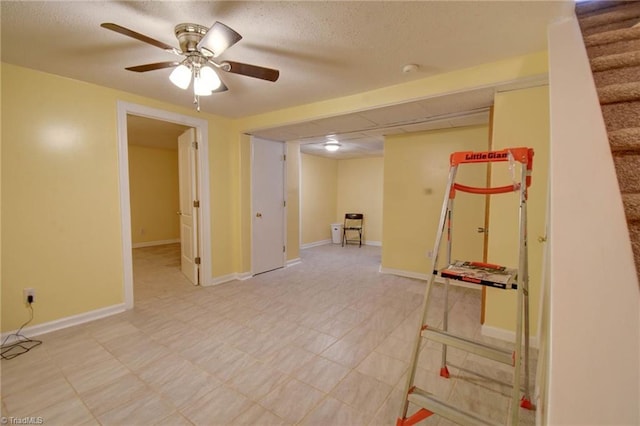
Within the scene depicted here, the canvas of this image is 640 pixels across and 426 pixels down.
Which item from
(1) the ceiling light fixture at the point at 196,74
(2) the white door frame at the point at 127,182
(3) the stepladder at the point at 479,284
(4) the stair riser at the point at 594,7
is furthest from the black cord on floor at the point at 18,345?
(4) the stair riser at the point at 594,7

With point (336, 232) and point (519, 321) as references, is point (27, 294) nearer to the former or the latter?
point (519, 321)

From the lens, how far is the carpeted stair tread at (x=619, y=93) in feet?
4.16

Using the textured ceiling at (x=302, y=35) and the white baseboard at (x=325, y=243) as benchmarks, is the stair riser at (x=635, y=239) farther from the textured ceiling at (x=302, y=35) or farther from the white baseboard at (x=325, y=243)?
the white baseboard at (x=325, y=243)

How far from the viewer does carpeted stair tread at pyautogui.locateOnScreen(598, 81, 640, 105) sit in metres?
1.27

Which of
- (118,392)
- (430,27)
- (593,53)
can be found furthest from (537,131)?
(118,392)

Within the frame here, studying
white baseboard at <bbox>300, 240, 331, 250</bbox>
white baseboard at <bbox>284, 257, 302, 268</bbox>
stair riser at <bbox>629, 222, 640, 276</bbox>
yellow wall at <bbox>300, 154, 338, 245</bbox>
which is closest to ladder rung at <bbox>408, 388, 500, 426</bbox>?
stair riser at <bbox>629, 222, 640, 276</bbox>

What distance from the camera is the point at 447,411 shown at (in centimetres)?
133

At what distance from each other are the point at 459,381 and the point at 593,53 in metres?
2.19

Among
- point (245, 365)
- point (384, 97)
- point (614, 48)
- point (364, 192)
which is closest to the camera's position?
point (614, 48)

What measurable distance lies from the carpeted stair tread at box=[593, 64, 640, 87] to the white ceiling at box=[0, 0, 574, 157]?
41cm

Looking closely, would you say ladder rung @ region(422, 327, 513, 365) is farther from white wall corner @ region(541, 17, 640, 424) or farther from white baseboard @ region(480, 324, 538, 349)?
white baseboard @ region(480, 324, 538, 349)

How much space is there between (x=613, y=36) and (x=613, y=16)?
0.37 meters

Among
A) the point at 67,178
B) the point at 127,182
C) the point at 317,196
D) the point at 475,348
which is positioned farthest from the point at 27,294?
the point at 317,196

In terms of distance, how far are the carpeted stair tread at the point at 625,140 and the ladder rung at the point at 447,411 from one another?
1.27 metres
